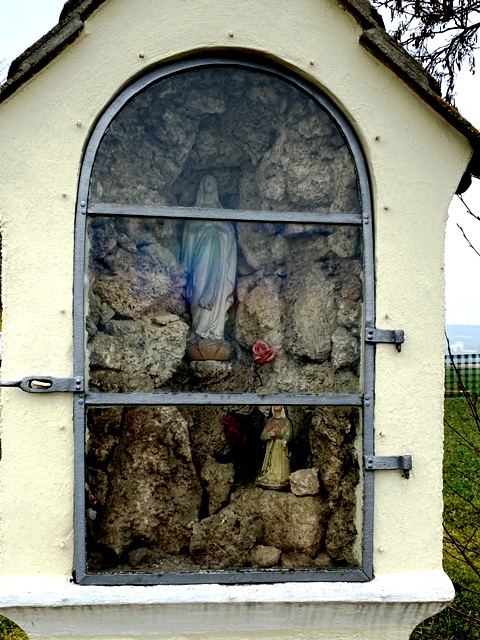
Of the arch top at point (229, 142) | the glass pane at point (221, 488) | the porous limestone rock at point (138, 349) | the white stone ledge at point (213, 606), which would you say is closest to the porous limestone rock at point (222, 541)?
the glass pane at point (221, 488)

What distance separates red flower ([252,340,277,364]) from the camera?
11.7 feet

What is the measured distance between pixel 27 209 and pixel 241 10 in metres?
1.37

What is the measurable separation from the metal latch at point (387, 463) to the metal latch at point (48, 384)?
139 cm

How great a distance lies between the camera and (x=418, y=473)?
3.45 metres

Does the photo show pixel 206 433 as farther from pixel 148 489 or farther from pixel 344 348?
pixel 344 348

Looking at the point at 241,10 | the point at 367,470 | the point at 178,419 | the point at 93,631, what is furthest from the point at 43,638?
the point at 241,10

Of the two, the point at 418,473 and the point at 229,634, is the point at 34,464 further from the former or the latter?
the point at 418,473

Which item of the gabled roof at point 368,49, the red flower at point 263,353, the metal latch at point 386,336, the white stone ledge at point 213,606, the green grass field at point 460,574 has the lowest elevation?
the green grass field at point 460,574

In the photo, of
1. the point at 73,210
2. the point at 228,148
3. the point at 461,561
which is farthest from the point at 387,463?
the point at 461,561

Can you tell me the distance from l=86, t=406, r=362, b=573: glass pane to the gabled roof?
1.50 m

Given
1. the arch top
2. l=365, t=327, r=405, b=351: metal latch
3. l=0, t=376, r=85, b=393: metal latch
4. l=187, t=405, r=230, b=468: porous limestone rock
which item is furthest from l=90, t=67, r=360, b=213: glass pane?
l=187, t=405, r=230, b=468: porous limestone rock

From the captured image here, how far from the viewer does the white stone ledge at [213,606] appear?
326 cm

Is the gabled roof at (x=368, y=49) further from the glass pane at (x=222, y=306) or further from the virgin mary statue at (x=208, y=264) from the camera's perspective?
the virgin mary statue at (x=208, y=264)

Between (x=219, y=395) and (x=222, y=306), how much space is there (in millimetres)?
490
